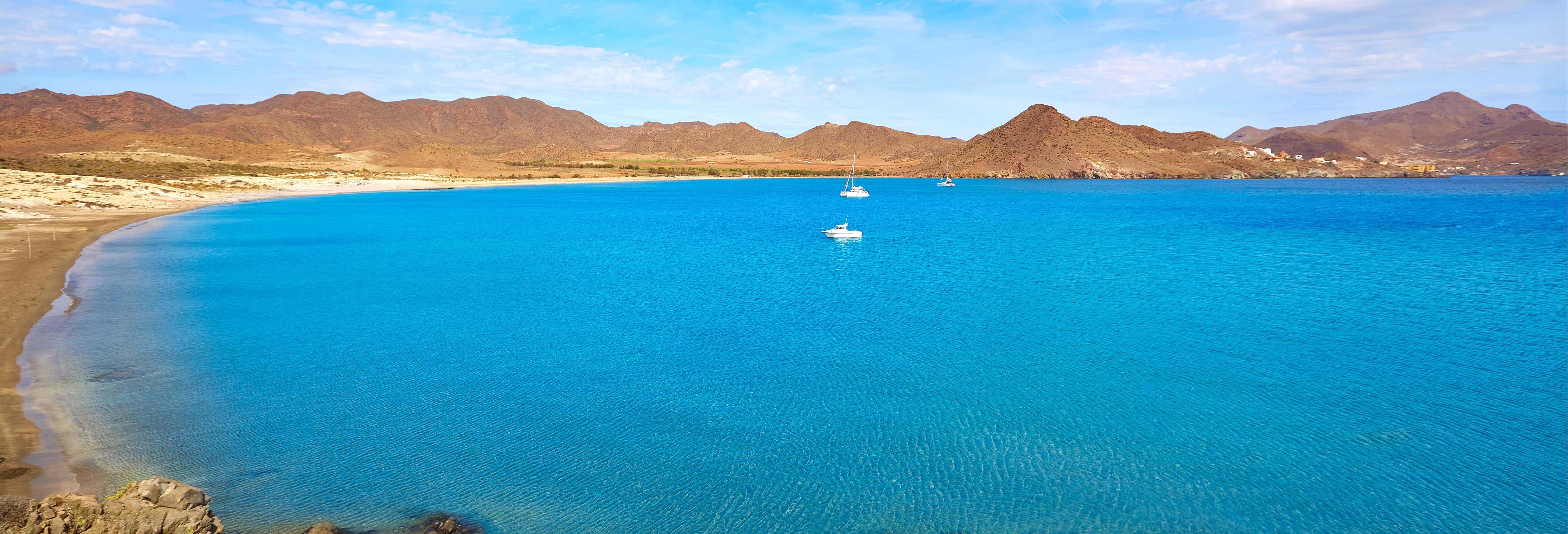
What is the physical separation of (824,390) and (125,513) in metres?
11.2

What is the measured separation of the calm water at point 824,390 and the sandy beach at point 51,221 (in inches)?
28.8

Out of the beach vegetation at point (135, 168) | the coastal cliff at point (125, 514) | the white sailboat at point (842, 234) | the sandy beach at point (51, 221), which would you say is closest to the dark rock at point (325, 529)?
the coastal cliff at point (125, 514)

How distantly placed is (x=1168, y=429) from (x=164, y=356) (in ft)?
71.2

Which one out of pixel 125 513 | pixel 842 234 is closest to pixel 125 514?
pixel 125 513

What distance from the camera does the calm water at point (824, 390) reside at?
10.6 metres

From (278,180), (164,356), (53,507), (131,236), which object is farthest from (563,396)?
(278,180)

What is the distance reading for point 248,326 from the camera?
20469mm

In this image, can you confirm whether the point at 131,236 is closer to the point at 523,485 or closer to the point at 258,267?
the point at 258,267

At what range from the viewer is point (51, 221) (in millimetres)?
41125

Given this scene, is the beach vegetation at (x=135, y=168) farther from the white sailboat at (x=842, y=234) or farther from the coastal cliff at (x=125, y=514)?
the coastal cliff at (x=125, y=514)

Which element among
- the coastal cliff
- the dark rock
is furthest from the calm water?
the coastal cliff

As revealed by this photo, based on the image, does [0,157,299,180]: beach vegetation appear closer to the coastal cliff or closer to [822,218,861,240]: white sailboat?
[822,218,861,240]: white sailboat

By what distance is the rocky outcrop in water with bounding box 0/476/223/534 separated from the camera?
6.99m

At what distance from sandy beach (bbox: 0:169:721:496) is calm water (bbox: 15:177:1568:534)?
2.40 ft
